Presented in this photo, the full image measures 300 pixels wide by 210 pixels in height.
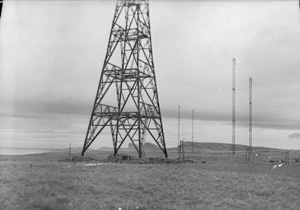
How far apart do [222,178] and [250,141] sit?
95.2 feet

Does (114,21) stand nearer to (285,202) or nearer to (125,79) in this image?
(125,79)

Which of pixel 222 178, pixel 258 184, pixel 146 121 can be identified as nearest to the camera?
pixel 258 184

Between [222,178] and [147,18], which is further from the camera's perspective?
[147,18]

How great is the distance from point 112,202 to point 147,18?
71.4 feet

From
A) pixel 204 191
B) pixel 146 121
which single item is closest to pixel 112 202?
pixel 204 191

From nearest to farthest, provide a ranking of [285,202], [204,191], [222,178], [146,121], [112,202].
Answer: [112,202]
[285,202]
[204,191]
[222,178]
[146,121]

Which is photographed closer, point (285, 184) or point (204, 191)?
point (204, 191)

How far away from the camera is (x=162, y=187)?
43.3 ft

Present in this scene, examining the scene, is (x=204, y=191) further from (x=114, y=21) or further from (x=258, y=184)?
(x=114, y=21)

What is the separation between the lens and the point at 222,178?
52.2ft

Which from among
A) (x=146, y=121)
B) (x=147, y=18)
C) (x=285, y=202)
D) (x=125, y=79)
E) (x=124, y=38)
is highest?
(x=147, y=18)

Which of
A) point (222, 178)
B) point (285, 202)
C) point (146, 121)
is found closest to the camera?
point (285, 202)

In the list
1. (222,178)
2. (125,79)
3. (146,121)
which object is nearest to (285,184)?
(222,178)

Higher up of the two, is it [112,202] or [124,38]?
[124,38]
